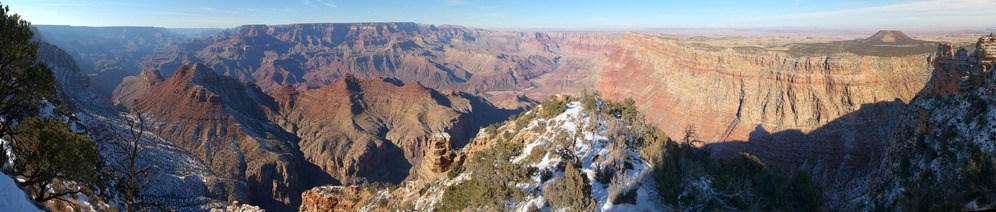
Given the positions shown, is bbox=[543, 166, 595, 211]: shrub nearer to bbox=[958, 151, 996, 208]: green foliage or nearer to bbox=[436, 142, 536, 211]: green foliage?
bbox=[436, 142, 536, 211]: green foliage

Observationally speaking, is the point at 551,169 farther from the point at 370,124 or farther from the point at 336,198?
the point at 370,124

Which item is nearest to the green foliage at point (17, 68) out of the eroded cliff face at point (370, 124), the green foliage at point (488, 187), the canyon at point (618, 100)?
the canyon at point (618, 100)

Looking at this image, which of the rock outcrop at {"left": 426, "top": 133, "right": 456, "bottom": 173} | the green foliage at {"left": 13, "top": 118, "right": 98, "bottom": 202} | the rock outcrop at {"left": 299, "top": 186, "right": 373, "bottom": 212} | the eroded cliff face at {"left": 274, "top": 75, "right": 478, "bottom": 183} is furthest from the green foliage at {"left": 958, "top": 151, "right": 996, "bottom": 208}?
the eroded cliff face at {"left": 274, "top": 75, "right": 478, "bottom": 183}

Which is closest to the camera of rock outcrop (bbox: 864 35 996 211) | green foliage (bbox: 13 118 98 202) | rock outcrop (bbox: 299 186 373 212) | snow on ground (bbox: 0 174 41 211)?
snow on ground (bbox: 0 174 41 211)

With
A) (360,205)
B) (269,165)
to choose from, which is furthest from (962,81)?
(269,165)

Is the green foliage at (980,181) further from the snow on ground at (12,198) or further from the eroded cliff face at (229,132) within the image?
the eroded cliff face at (229,132)

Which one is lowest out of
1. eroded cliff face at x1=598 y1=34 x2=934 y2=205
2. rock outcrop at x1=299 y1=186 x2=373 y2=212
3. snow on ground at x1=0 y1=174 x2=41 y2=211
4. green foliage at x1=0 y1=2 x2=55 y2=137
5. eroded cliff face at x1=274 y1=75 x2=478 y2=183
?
eroded cliff face at x1=274 y1=75 x2=478 y2=183
